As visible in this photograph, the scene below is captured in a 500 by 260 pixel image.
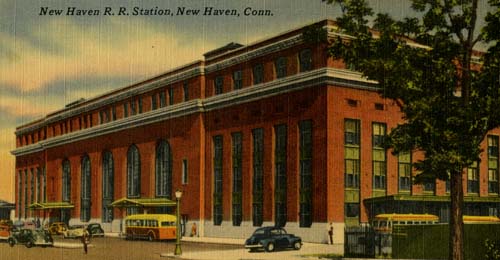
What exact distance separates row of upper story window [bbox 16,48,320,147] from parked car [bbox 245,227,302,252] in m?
14.1

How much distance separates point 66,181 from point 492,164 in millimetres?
50366

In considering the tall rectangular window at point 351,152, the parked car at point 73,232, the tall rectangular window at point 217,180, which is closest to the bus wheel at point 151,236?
the parked car at point 73,232

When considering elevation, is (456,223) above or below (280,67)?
below

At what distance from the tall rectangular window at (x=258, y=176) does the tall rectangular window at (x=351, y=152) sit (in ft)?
25.0

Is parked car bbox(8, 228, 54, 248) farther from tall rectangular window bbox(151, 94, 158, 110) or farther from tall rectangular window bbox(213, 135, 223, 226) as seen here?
tall rectangular window bbox(151, 94, 158, 110)

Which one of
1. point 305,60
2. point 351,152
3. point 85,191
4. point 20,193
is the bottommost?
point 20,193

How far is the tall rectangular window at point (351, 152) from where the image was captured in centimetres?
4866

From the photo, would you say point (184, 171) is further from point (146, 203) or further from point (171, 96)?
point (171, 96)

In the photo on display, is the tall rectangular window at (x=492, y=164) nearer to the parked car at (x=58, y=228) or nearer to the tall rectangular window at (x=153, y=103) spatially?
the tall rectangular window at (x=153, y=103)

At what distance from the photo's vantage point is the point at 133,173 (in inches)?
2825

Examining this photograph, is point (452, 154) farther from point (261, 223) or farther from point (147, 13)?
point (261, 223)

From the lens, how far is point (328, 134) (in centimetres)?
4781

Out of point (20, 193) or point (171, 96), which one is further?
point (20, 193)

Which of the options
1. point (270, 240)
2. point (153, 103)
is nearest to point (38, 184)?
point (153, 103)
